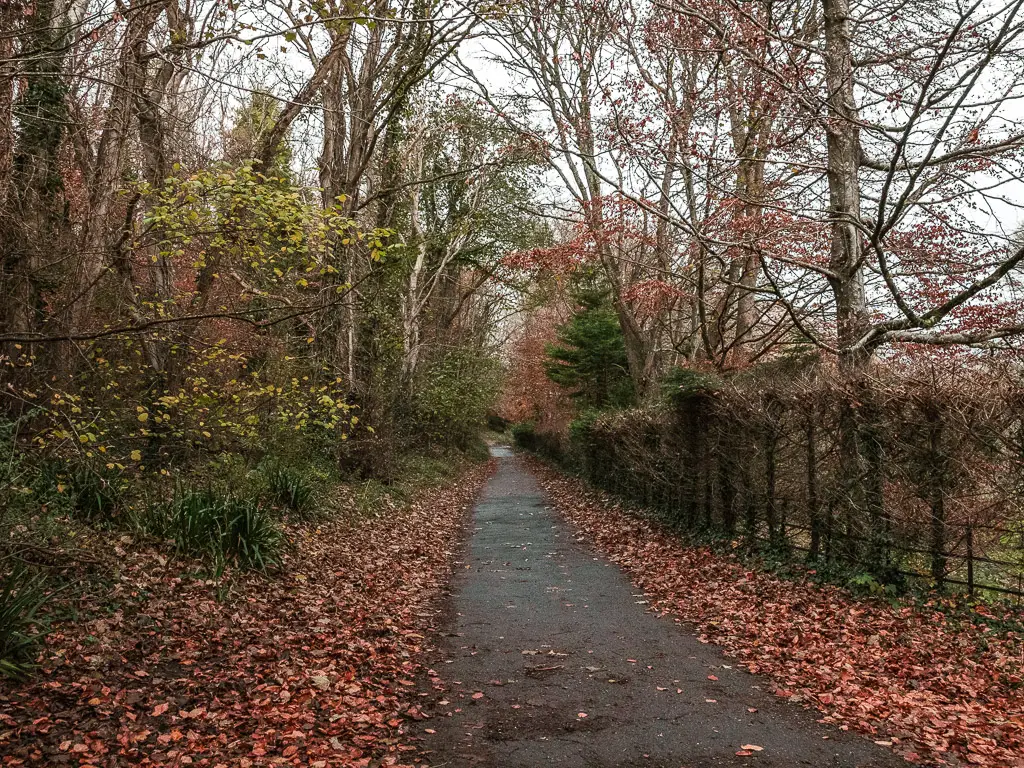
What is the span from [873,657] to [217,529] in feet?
23.0

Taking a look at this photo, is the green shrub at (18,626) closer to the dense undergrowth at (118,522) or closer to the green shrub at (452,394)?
the dense undergrowth at (118,522)

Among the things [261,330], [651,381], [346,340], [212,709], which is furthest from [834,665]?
[651,381]

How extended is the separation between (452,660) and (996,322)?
9.57 meters

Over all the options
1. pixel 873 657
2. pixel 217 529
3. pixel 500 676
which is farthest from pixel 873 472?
pixel 217 529

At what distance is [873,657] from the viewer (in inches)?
249

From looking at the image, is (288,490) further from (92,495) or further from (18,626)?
(18,626)

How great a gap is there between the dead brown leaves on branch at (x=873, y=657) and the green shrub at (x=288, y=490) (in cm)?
560

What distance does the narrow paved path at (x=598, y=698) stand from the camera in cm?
470

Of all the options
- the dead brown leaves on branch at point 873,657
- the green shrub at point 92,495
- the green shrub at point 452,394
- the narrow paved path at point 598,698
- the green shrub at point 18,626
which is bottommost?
the narrow paved path at point 598,698

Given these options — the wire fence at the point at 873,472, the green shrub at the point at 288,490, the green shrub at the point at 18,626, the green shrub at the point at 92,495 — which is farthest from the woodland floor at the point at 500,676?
the green shrub at the point at 288,490

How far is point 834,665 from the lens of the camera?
621cm

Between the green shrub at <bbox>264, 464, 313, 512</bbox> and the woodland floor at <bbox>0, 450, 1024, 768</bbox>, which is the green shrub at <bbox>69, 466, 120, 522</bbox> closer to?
the woodland floor at <bbox>0, 450, 1024, 768</bbox>

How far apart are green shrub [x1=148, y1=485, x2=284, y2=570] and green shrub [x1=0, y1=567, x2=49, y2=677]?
2.42m

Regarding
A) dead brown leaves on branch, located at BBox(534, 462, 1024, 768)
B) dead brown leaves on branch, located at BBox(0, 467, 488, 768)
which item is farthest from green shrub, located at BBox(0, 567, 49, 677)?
dead brown leaves on branch, located at BBox(534, 462, 1024, 768)
